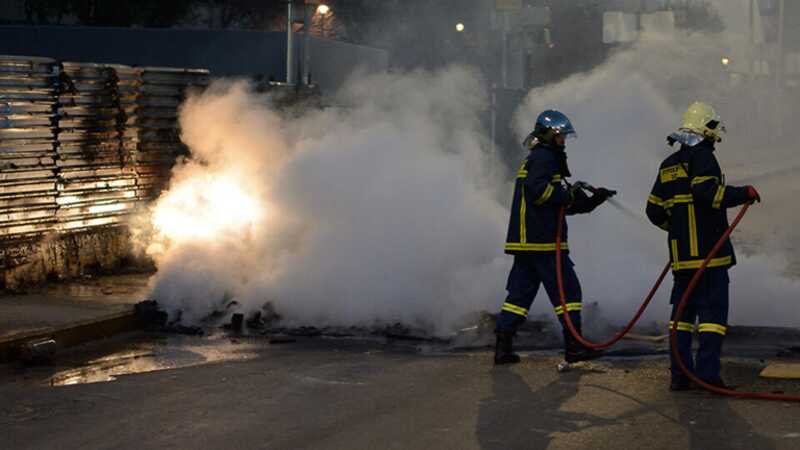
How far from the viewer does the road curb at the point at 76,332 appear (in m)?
8.88

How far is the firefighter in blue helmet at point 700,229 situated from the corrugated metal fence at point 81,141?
7.06 metres

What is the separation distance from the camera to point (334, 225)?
10.7 m

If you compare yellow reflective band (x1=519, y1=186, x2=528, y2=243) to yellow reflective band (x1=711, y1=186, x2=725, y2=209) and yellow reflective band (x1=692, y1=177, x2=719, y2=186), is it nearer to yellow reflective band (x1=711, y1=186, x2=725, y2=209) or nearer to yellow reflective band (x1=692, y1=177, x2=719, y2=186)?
yellow reflective band (x1=692, y1=177, x2=719, y2=186)

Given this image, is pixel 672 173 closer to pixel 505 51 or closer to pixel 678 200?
pixel 678 200

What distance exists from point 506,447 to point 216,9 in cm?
3541

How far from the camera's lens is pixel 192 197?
12594 mm

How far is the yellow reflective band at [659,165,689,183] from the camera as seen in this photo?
754 centimetres

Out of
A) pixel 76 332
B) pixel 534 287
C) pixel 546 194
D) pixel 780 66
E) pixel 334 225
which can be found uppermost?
pixel 780 66

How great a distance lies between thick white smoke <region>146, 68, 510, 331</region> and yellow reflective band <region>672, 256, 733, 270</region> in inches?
99.0

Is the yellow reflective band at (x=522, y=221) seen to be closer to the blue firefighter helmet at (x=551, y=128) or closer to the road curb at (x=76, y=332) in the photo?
the blue firefighter helmet at (x=551, y=128)

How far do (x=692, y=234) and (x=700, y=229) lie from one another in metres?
0.06

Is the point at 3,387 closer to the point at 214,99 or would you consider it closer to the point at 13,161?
the point at 13,161

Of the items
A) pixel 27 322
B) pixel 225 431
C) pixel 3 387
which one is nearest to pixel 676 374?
pixel 225 431

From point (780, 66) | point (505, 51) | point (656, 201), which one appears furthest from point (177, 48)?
point (780, 66)
